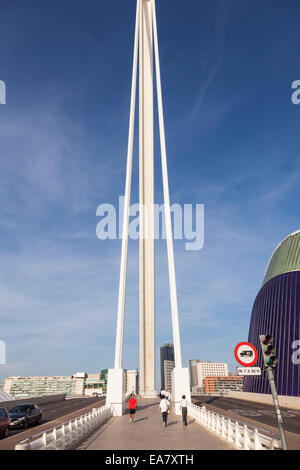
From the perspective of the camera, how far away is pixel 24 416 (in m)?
19.4

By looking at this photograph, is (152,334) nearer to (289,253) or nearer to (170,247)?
(170,247)

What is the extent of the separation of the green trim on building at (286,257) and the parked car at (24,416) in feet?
152

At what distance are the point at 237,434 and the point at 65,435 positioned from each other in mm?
5512

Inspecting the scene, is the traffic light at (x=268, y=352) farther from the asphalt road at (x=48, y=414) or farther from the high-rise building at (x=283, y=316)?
the high-rise building at (x=283, y=316)

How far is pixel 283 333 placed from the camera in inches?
1975

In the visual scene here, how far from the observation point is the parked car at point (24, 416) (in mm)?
18984

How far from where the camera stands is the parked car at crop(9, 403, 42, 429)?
19.0m

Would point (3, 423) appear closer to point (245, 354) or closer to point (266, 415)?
point (245, 354)

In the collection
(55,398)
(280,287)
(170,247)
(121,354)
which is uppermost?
(280,287)

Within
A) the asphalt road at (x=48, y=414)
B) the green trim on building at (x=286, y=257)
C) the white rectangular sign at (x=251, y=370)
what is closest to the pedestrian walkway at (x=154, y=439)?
the white rectangular sign at (x=251, y=370)

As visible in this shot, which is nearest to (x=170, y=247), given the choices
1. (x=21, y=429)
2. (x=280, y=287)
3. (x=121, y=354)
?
(x=121, y=354)

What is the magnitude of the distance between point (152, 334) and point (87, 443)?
109 ft

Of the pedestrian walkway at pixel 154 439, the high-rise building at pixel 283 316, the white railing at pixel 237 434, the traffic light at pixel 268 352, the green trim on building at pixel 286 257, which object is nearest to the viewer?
the traffic light at pixel 268 352
